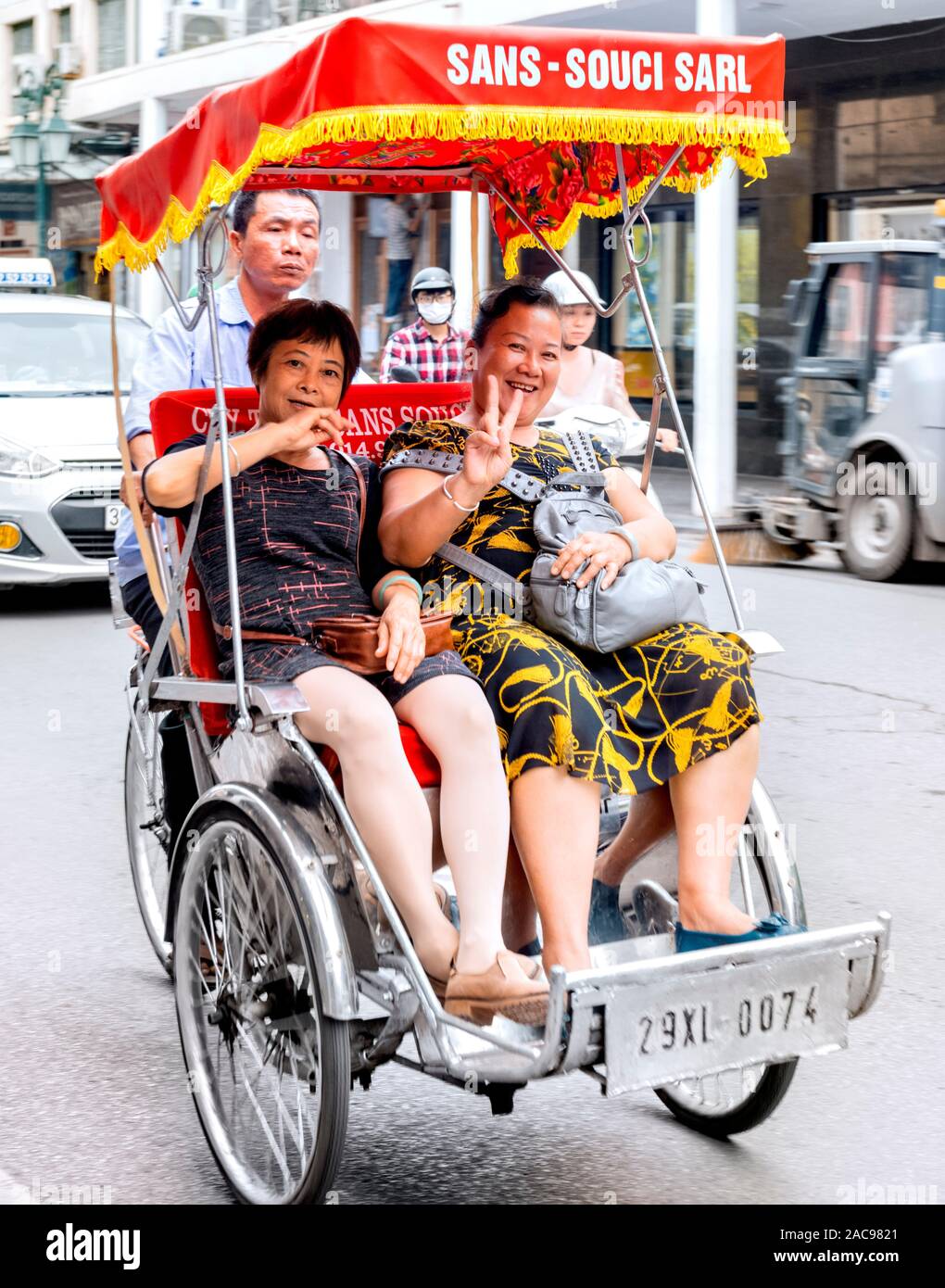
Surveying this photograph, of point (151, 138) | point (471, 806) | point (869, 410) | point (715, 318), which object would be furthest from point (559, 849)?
point (151, 138)

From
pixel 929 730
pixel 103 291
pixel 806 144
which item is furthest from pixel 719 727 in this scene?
pixel 103 291

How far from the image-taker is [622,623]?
4.01 metres

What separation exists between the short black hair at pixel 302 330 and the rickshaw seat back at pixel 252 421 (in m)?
0.25

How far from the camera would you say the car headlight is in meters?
11.0

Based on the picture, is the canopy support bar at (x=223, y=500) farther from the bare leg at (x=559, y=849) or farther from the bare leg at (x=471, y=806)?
the bare leg at (x=559, y=849)

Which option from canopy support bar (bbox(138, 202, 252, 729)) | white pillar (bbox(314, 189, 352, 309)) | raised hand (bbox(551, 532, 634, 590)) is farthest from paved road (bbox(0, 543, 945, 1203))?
white pillar (bbox(314, 189, 352, 309))

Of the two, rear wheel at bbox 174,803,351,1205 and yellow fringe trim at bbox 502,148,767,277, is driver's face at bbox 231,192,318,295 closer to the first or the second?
yellow fringe trim at bbox 502,148,767,277

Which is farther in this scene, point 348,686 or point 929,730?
point 929,730

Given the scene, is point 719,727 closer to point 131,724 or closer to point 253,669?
point 253,669

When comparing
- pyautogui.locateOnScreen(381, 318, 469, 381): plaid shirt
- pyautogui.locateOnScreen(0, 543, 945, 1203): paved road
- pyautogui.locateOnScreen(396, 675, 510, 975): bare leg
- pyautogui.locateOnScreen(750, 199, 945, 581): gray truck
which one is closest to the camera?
pyautogui.locateOnScreen(396, 675, 510, 975): bare leg

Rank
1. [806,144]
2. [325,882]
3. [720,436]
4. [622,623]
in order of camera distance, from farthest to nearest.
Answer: [806,144]
[720,436]
[622,623]
[325,882]

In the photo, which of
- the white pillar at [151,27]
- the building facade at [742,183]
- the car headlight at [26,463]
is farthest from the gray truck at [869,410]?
the white pillar at [151,27]

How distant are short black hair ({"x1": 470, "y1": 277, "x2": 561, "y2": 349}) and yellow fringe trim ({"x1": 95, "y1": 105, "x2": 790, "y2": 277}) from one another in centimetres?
41

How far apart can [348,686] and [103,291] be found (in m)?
31.2
